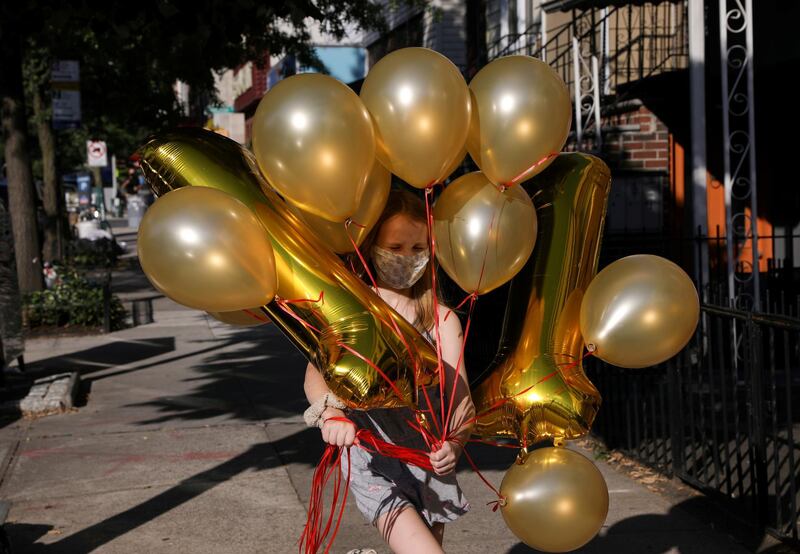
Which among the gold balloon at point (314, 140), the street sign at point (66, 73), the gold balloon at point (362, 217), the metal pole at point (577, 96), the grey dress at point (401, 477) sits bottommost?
the grey dress at point (401, 477)

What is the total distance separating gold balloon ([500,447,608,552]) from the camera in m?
2.96

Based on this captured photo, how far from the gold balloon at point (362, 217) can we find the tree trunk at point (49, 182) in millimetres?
19730

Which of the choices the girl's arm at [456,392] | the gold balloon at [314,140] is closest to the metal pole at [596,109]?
the girl's arm at [456,392]

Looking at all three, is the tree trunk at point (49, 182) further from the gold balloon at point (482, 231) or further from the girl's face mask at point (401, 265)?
the gold balloon at point (482, 231)

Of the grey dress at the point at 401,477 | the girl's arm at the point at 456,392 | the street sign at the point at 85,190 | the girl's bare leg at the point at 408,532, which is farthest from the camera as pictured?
the street sign at the point at 85,190

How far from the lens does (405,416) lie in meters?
3.37

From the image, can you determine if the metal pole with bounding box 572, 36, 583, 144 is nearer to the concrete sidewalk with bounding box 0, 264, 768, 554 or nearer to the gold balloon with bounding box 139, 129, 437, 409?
the concrete sidewalk with bounding box 0, 264, 768, 554

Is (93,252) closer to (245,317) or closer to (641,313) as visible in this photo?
(245,317)

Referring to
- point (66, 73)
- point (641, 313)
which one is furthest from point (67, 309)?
point (641, 313)

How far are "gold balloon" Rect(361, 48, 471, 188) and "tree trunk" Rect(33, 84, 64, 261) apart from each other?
20.0 meters

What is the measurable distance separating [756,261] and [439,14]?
9.13m

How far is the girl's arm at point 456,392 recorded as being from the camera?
310 cm

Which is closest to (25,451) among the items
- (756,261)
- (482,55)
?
(756,261)

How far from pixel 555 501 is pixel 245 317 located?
1.17 meters
